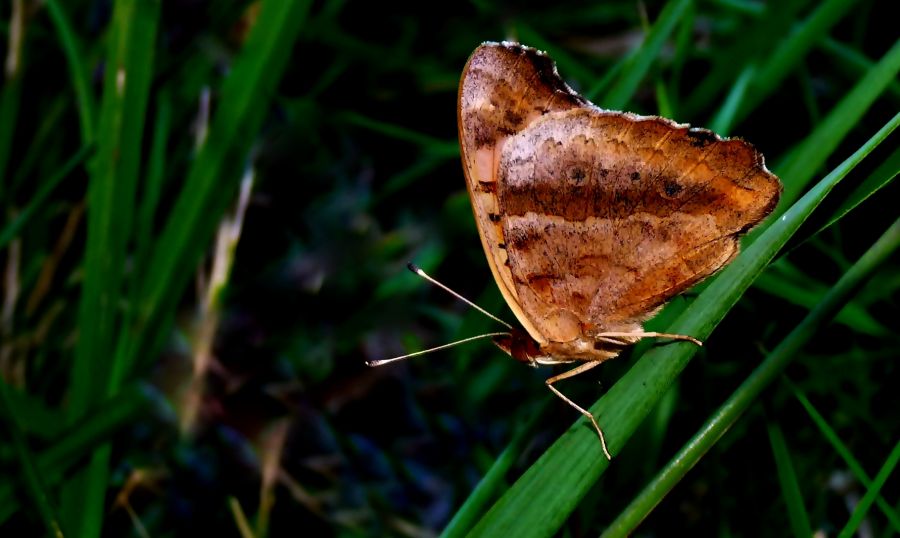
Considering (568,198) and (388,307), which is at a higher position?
(568,198)

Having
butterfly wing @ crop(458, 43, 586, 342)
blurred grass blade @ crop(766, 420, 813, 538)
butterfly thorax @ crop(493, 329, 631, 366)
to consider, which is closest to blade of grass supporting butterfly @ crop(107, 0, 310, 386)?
butterfly wing @ crop(458, 43, 586, 342)

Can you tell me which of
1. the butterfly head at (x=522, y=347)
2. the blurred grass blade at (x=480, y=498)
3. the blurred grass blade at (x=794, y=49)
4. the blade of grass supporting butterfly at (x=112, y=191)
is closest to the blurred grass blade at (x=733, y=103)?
the blurred grass blade at (x=794, y=49)

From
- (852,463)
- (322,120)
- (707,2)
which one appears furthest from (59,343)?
(707,2)

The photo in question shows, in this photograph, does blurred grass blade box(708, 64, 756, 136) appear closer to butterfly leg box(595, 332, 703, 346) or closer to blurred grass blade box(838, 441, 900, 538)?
butterfly leg box(595, 332, 703, 346)

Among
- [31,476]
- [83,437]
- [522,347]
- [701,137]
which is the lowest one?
[83,437]

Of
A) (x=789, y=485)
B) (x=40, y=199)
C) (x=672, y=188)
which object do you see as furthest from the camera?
(x=40, y=199)

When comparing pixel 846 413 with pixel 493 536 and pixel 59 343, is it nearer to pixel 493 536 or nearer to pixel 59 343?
pixel 493 536

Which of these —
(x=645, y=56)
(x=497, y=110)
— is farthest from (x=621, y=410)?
(x=645, y=56)

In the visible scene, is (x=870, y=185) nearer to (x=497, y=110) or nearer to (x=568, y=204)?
(x=568, y=204)
